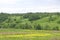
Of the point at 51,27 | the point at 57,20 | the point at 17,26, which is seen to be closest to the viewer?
the point at 51,27

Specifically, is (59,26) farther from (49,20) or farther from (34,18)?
(34,18)

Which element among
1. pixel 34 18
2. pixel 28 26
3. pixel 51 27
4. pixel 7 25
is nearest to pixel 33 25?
pixel 28 26

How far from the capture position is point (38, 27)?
8625 centimetres

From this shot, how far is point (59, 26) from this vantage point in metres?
87.7

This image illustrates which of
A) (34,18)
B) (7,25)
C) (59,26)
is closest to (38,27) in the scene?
(59,26)

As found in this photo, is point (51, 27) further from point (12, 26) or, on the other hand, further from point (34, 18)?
point (34, 18)

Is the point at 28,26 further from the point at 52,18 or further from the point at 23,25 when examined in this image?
the point at 52,18

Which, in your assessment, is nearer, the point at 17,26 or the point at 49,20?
the point at 17,26

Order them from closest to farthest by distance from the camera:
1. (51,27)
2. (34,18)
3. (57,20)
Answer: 1. (51,27)
2. (57,20)
3. (34,18)

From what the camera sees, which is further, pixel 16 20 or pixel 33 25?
pixel 16 20

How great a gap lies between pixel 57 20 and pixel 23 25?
18931 millimetres

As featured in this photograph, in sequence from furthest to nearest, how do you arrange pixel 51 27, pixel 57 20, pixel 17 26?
pixel 57 20, pixel 17 26, pixel 51 27

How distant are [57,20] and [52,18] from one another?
574 cm

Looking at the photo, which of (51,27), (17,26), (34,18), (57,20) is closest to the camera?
(51,27)
